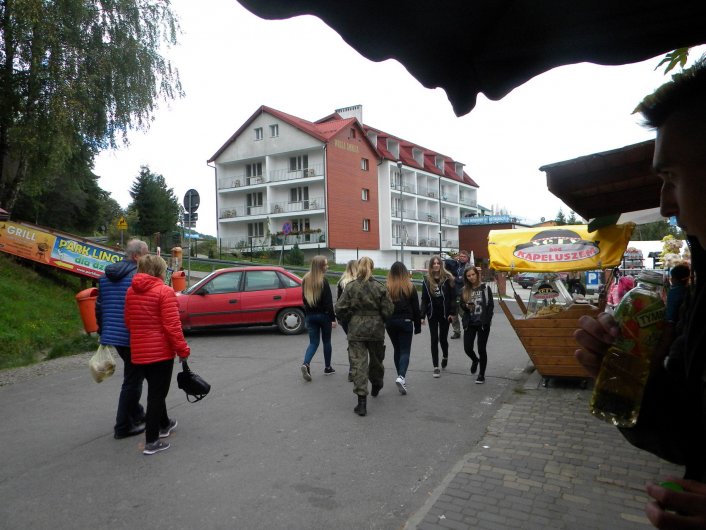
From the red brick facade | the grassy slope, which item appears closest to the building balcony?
the red brick facade

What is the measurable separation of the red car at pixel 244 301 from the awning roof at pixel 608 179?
25.9ft

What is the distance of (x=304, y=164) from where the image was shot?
136 feet

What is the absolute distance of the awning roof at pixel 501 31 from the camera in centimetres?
124

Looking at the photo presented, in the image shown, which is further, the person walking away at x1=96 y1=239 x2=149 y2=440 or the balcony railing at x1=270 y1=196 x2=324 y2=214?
the balcony railing at x1=270 y1=196 x2=324 y2=214

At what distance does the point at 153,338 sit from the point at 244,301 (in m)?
7.47

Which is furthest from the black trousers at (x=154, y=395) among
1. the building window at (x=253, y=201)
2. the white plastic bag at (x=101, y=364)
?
the building window at (x=253, y=201)

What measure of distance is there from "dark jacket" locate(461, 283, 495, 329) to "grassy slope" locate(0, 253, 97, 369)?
7.90 meters

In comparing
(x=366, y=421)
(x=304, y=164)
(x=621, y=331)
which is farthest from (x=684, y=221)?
(x=304, y=164)

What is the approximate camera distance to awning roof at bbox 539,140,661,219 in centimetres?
412

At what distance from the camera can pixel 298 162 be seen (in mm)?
41719

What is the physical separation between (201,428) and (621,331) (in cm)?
504

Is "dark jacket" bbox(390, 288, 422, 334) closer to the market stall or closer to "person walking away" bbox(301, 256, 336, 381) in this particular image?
"person walking away" bbox(301, 256, 336, 381)

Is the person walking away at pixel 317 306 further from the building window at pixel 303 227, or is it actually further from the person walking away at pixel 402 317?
the building window at pixel 303 227

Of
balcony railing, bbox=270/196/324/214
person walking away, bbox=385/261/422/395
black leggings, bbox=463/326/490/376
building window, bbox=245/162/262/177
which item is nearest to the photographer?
person walking away, bbox=385/261/422/395
